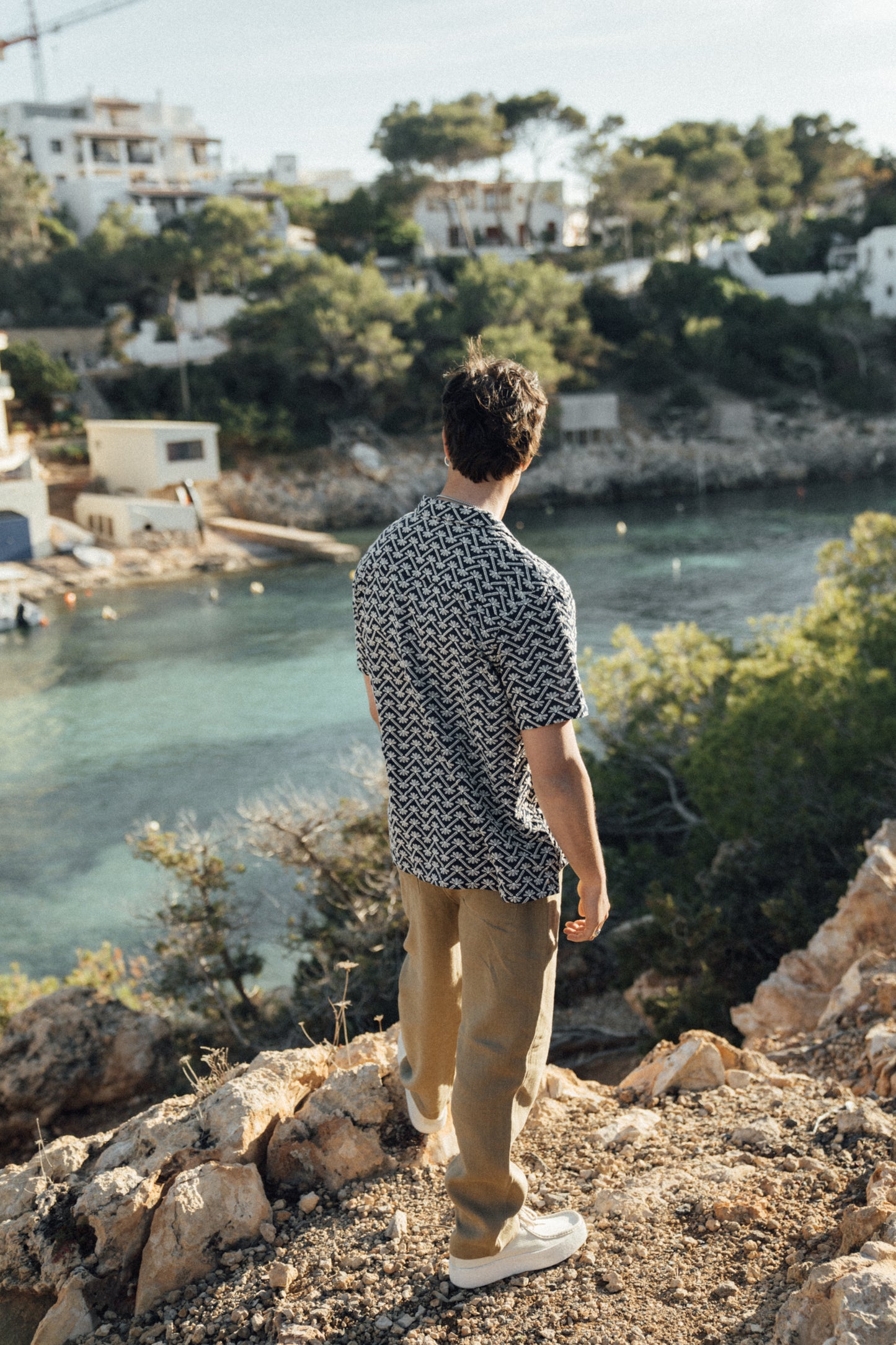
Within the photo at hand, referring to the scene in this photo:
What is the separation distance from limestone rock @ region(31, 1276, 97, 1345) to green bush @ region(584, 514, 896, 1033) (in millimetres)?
4801

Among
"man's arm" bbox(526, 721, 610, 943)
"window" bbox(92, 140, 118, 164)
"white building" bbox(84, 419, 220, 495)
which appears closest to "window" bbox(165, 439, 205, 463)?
"white building" bbox(84, 419, 220, 495)

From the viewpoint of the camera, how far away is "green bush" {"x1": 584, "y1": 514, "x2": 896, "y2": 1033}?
25.3 feet

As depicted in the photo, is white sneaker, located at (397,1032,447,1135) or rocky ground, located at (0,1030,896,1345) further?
white sneaker, located at (397,1032,447,1135)

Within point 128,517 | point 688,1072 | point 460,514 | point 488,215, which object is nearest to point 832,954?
point 688,1072

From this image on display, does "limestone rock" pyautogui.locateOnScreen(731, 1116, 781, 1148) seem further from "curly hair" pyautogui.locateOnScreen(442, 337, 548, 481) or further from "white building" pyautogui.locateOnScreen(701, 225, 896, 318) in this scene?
"white building" pyautogui.locateOnScreen(701, 225, 896, 318)

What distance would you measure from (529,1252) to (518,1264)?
35 millimetres

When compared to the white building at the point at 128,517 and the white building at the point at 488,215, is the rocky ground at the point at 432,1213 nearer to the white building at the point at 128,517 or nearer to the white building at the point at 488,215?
the white building at the point at 128,517

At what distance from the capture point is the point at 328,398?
1764 inches

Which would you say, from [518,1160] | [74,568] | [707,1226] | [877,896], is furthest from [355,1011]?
[74,568]

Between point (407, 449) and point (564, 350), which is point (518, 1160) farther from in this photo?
point (564, 350)

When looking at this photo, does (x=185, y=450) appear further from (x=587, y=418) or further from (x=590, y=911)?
(x=590, y=911)

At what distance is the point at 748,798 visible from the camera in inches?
345

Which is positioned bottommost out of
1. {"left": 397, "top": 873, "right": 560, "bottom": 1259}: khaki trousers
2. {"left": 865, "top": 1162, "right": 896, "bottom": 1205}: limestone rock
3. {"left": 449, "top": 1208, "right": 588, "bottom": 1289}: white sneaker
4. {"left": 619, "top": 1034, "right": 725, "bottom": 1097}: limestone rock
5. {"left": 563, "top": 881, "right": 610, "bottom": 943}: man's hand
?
{"left": 619, "top": 1034, "right": 725, "bottom": 1097}: limestone rock

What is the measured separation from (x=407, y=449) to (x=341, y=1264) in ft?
137
